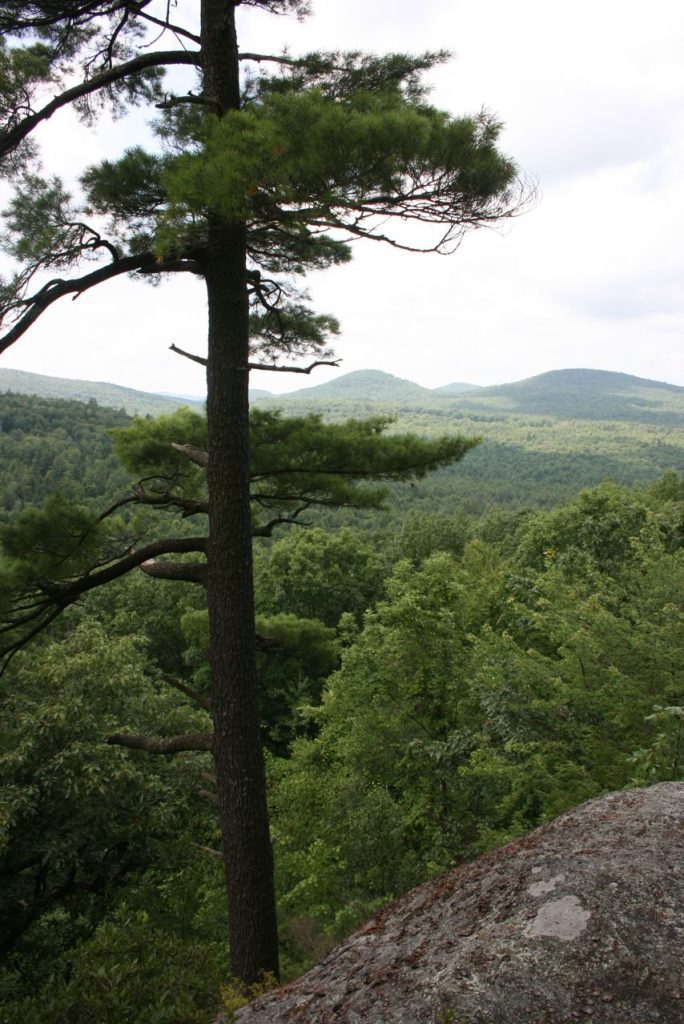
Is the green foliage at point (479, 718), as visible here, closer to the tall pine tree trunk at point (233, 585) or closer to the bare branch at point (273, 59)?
the tall pine tree trunk at point (233, 585)

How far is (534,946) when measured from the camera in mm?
2703

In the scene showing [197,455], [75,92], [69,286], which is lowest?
[197,455]

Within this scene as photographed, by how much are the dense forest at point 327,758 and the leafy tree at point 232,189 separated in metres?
0.87

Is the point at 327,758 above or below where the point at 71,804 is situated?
below

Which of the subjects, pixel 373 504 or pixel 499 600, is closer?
pixel 373 504

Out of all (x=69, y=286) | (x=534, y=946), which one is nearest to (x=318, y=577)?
(x=69, y=286)

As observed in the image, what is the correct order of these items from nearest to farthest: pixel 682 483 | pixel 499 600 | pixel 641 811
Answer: pixel 641 811, pixel 499 600, pixel 682 483

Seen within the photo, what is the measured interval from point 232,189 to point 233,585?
2.42 m

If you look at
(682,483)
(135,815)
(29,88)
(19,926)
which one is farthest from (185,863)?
(682,483)

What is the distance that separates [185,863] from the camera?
8.20 metres

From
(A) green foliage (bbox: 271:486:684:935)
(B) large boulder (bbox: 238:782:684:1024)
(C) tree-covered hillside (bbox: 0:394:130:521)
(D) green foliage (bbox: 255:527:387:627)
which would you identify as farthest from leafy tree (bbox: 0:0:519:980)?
(C) tree-covered hillside (bbox: 0:394:130:521)

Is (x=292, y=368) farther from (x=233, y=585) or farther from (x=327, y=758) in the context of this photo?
(x=327, y=758)

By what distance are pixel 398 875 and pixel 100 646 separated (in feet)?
16.3

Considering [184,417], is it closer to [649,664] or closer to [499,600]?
[649,664]
